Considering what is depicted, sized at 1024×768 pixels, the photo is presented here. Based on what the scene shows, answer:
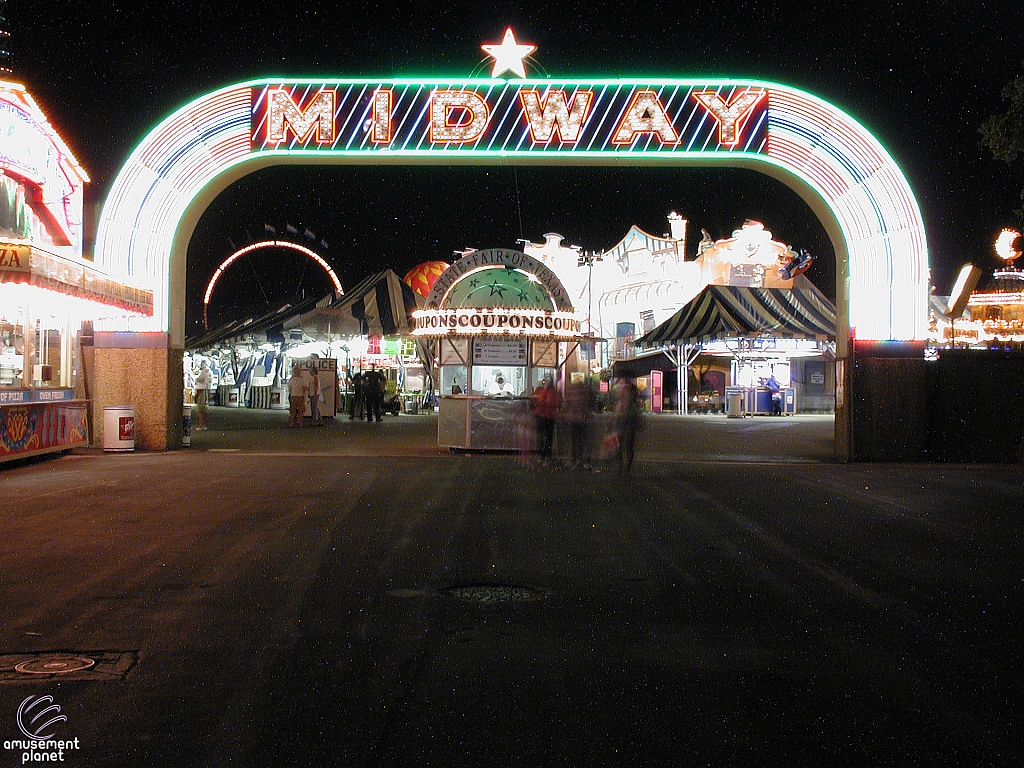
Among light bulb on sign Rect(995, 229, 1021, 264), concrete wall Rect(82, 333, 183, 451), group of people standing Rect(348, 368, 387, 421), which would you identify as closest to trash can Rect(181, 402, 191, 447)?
concrete wall Rect(82, 333, 183, 451)

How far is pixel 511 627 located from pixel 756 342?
36339 mm

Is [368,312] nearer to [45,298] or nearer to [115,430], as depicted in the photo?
[115,430]

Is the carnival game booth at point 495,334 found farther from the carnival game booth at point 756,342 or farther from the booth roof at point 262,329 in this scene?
the booth roof at point 262,329

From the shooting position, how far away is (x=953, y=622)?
21.1ft

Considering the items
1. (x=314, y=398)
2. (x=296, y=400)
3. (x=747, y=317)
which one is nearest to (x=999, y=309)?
(x=747, y=317)

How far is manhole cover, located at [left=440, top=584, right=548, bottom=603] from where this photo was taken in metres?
7.03

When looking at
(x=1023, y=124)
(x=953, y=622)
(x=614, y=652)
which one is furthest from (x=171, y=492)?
(x=1023, y=124)

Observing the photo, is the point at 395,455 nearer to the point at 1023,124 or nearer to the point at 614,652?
the point at 1023,124

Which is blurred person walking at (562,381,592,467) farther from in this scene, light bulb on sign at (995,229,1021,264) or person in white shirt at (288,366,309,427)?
light bulb on sign at (995,229,1021,264)

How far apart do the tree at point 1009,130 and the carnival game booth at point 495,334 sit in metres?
8.71

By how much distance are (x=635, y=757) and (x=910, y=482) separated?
12.1m

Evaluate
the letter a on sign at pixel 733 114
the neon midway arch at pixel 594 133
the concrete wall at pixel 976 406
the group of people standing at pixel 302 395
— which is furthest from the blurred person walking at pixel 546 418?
the group of people standing at pixel 302 395

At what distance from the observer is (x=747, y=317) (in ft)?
120

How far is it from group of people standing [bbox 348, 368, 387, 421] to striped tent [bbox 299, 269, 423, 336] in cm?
222
